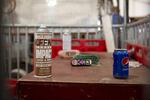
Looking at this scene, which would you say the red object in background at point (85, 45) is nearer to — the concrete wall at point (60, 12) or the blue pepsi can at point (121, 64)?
the concrete wall at point (60, 12)

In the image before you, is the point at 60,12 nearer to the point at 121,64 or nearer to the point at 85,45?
the point at 85,45

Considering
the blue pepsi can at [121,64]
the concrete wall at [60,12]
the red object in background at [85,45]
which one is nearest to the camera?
the blue pepsi can at [121,64]

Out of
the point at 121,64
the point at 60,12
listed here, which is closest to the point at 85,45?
the point at 60,12

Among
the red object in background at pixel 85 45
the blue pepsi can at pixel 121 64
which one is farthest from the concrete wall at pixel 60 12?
the blue pepsi can at pixel 121 64

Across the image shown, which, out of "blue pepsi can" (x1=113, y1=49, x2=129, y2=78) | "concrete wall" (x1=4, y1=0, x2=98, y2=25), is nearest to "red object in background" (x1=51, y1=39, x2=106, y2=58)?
"concrete wall" (x1=4, y1=0, x2=98, y2=25)

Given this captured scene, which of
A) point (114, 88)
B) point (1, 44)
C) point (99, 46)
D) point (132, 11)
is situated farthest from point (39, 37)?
point (132, 11)

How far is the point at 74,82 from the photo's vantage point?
84cm

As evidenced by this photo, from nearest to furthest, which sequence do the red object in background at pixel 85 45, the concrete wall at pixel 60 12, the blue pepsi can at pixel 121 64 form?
the blue pepsi can at pixel 121 64, the red object in background at pixel 85 45, the concrete wall at pixel 60 12

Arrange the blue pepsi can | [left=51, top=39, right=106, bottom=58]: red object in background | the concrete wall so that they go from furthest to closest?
the concrete wall
[left=51, top=39, right=106, bottom=58]: red object in background
the blue pepsi can

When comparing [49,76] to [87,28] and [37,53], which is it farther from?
[87,28]

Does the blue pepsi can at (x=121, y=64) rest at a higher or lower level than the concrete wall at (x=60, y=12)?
lower

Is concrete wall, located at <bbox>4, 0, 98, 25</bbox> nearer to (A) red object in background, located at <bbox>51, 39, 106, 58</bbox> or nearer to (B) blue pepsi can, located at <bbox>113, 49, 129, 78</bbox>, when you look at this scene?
(A) red object in background, located at <bbox>51, 39, 106, 58</bbox>

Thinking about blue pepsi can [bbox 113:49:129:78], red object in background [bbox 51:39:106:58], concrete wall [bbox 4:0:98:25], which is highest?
concrete wall [bbox 4:0:98:25]

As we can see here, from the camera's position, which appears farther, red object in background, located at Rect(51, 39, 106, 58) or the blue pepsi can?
red object in background, located at Rect(51, 39, 106, 58)
